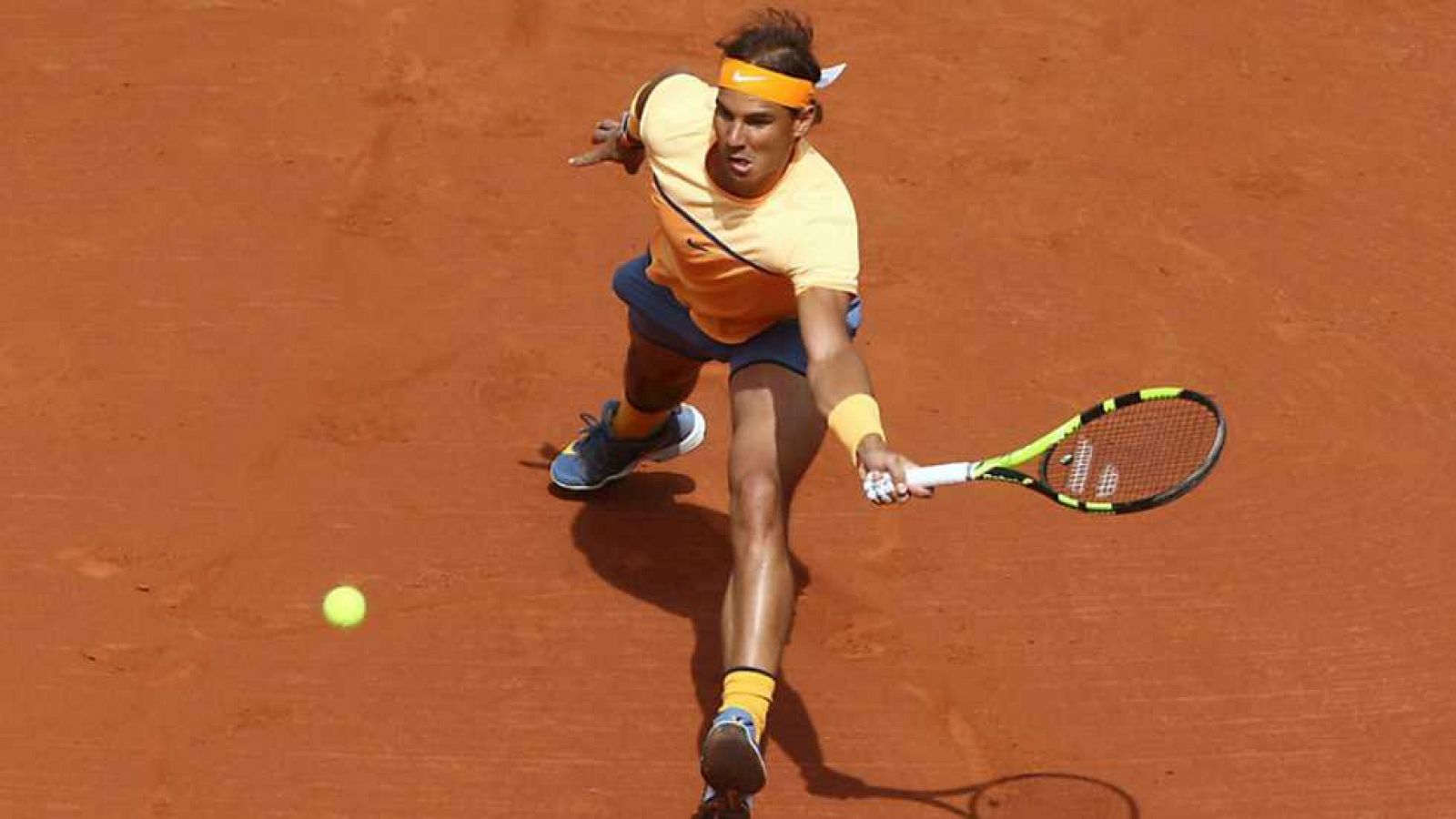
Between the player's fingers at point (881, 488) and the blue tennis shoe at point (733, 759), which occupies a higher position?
the player's fingers at point (881, 488)

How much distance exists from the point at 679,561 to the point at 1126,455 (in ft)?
5.99

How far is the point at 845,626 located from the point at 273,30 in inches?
180

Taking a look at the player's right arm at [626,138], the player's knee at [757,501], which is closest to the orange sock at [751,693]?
the player's knee at [757,501]

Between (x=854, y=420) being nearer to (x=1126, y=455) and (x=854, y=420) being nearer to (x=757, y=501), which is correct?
(x=757, y=501)

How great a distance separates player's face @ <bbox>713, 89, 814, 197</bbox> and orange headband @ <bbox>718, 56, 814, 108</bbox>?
2cm

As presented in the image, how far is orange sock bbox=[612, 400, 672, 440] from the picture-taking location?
7.77 m

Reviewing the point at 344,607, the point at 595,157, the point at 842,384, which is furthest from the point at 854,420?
the point at 344,607

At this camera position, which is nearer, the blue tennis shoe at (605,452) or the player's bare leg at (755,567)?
the player's bare leg at (755,567)

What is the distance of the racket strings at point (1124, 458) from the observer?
6.29 m

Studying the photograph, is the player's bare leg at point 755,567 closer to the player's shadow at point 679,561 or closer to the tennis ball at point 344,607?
the player's shadow at point 679,561

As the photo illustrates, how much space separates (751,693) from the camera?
6.16m

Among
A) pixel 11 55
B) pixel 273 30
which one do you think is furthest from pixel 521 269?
pixel 11 55

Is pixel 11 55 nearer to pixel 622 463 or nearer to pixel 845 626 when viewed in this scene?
pixel 622 463

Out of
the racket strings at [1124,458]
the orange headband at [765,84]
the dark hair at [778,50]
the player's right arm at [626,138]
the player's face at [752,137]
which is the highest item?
the dark hair at [778,50]
